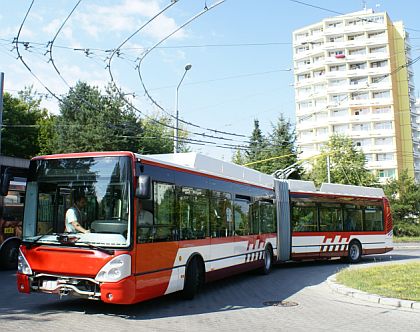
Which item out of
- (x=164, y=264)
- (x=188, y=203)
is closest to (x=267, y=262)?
(x=188, y=203)

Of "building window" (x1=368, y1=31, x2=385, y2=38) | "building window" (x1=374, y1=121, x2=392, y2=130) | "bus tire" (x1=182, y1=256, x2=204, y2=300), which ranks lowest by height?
"bus tire" (x1=182, y1=256, x2=204, y2=300)

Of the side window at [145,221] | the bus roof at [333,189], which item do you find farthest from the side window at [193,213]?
the bus roof at [333,189]

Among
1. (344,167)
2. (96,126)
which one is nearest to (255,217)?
(96,126)

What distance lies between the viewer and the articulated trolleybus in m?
7.75

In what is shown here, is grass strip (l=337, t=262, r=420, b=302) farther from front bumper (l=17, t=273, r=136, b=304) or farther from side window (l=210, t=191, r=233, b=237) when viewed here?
front bumper (l=17, t=273, r=136, b=304)

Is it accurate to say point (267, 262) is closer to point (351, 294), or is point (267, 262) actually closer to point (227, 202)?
point (227, 202)

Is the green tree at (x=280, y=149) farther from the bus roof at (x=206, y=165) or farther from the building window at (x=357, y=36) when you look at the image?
the building window at (x=357, y=36)

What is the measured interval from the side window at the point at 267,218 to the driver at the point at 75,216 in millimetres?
7675

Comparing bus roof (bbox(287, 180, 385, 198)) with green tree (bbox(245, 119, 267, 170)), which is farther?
green tree (bbox(245, 119, 267, 170))

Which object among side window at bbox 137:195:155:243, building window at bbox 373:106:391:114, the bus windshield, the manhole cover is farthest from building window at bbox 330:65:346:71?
the bus windshield

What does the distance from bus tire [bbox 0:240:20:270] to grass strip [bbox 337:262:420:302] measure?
34.6ft

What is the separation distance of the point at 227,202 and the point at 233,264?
164 cm

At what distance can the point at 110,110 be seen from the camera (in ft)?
132

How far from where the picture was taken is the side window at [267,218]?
14.9 metres
